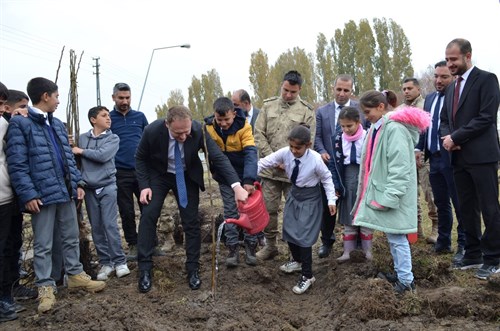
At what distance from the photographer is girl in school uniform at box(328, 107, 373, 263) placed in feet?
16.6

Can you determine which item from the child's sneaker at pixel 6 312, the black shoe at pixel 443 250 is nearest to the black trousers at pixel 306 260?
the black shoe at pixel 443 250

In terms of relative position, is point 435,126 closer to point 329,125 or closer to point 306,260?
point 329,125

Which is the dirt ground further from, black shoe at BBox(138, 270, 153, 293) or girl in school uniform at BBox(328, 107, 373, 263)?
girl in school uniform at BBox(328, 107, 373, 263)

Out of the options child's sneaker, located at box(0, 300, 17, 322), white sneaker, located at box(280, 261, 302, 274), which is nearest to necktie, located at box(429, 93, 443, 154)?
white sneaker, located at box(280, 261, 302, 274)

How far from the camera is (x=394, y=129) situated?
3971 millimetres

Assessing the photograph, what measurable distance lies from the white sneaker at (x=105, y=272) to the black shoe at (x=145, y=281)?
24.9 inches

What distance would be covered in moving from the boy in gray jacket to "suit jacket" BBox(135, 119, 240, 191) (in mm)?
580

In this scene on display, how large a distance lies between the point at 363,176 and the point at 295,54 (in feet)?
133

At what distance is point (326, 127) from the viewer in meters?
5.66

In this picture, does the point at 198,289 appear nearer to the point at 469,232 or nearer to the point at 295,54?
the point at 469,232

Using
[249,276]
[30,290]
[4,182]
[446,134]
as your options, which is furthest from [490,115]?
[30,290]

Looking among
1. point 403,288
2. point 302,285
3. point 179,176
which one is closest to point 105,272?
point 179,176

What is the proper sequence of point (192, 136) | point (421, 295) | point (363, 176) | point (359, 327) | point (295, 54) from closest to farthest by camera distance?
point (359, 327) < point (421, 295) < point (363, 176) < point (192, 136) < point (295, 54)

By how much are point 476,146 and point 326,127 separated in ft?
5.84
